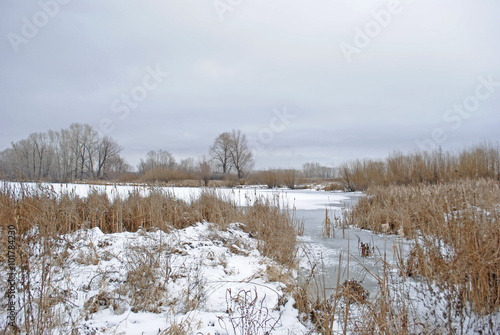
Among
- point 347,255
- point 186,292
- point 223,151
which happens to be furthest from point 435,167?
point 223,151

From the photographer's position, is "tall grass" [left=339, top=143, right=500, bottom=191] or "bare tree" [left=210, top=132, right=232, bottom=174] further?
"bare tree" [left=210, top=132, right=232, bottom=174]

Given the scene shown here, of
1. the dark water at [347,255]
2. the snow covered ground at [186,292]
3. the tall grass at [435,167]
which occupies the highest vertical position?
the tall grass at [435,167]

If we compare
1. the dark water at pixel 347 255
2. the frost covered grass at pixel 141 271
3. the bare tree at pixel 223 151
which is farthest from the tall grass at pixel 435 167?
the bare tree at pixel 223 151

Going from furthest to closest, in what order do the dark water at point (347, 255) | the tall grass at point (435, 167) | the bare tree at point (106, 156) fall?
the bare tree at point (106, 156) → the tall grass at point (435, 167) → the dark water at point (347, 255)

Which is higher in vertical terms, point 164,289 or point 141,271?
point 141,271

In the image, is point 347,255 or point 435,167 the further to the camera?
point 435,167

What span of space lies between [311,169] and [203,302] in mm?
89458

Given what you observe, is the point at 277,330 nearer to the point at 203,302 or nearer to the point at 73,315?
the point at 203,302

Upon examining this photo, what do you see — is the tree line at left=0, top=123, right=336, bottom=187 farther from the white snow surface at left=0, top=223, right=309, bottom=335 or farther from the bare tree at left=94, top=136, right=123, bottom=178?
the white snow surface at left=0, top=223, right=309, bottom=335

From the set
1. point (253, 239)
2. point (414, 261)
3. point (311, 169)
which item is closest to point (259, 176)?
point (253, 239)

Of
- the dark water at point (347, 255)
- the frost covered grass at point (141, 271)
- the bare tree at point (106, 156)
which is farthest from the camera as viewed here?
the bare tree at point (106, 156)

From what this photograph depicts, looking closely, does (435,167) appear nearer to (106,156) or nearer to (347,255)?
(347,255)

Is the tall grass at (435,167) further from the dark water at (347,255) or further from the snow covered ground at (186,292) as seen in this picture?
the snow covered ground at (186,292)

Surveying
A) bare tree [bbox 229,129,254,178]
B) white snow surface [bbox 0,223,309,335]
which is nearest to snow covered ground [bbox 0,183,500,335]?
white snow surface [bbox 0,223,309,335]
